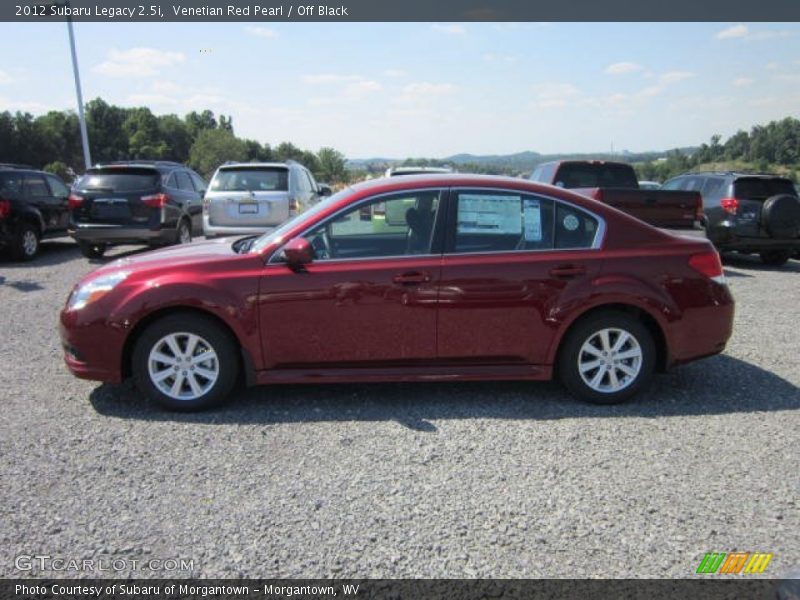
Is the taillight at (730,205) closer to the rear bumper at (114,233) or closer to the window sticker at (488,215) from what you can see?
the window sticker at (488,215)

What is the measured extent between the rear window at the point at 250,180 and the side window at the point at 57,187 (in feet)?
14.8

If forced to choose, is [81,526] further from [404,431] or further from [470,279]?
[470,279]

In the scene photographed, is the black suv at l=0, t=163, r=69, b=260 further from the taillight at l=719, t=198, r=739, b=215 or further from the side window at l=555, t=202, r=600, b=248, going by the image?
the taillight at l=719, t=198, r=739, b=215

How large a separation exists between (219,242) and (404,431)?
7.69ft

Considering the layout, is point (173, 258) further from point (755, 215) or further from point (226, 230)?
point (755, 215)

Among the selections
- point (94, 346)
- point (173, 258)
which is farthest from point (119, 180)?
point (94, 346)

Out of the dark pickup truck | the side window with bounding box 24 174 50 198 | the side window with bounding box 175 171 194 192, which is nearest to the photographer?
the dark pickup truck

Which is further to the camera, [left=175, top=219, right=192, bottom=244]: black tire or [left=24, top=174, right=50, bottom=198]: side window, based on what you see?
[left=24, top=174, right=50, bottom=198]: side window

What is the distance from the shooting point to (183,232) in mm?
11742

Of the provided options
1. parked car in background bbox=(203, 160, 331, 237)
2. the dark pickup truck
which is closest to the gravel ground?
the dark pickup truck

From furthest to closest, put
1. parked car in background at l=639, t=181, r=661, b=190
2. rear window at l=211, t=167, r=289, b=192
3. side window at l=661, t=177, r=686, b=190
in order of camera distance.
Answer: side window at l=661, t=177, r=686, b=190 < parked car in background at l=639, t=181, r=661, b=190 < rear window at l=211, t=167, r=289, b=192

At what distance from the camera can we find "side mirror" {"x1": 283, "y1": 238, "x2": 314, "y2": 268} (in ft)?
13.4

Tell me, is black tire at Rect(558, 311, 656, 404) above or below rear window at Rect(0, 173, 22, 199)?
below

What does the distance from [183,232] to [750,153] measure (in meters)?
26.6
